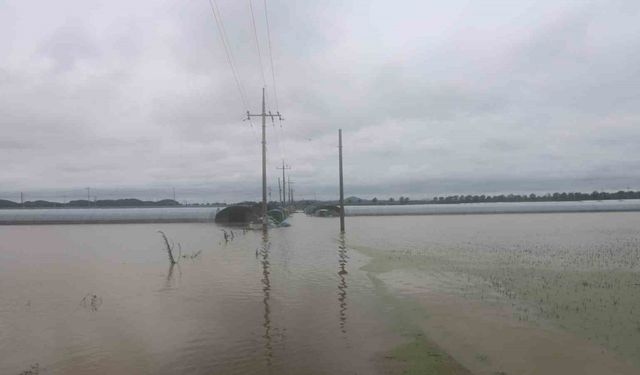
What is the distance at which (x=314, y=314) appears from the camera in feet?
Result: 41.2

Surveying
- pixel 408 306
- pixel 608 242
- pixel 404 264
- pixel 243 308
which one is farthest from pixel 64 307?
pixel 608 242

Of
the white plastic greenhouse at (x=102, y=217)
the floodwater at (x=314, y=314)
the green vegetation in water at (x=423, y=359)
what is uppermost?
the white plastic greenhouse at (x=102, y=217)

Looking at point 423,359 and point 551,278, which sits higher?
point 551,278

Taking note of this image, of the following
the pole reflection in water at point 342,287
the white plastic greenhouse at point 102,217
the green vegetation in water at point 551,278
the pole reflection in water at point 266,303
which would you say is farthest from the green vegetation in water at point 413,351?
the white plastic greenhouse at point 102,217

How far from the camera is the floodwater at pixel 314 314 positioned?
30.0 feet

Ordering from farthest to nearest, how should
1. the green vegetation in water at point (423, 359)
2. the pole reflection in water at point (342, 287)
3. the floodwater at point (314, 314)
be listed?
1. the pole reflection in water at point (342, 287)
2. the floodwater at point (314, 314)
3. the green vegetation in water at point (423, 359)

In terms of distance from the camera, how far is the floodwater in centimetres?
915

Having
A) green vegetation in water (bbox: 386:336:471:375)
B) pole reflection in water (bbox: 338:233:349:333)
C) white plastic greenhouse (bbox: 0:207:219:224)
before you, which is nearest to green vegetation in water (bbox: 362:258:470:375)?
green vegetation in water (bbox: 386:336:471:375)

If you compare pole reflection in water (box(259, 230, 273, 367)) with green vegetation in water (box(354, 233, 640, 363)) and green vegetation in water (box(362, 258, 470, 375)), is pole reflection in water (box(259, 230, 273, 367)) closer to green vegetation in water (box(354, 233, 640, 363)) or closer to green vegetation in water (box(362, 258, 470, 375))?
green vegetation in water (box(362, 258, 470, 375))

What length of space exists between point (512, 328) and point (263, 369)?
5892 millimetres

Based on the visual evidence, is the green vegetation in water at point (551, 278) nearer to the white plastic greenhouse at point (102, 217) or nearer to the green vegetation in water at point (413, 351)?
the green vegetation in water at point (413, 351)

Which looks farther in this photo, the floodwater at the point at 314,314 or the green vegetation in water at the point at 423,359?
the floodwater at the point at 314,314

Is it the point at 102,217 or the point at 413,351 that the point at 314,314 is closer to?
A: the point at 413,351

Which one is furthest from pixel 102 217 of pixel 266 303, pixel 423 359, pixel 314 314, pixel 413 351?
pixel 423 359
